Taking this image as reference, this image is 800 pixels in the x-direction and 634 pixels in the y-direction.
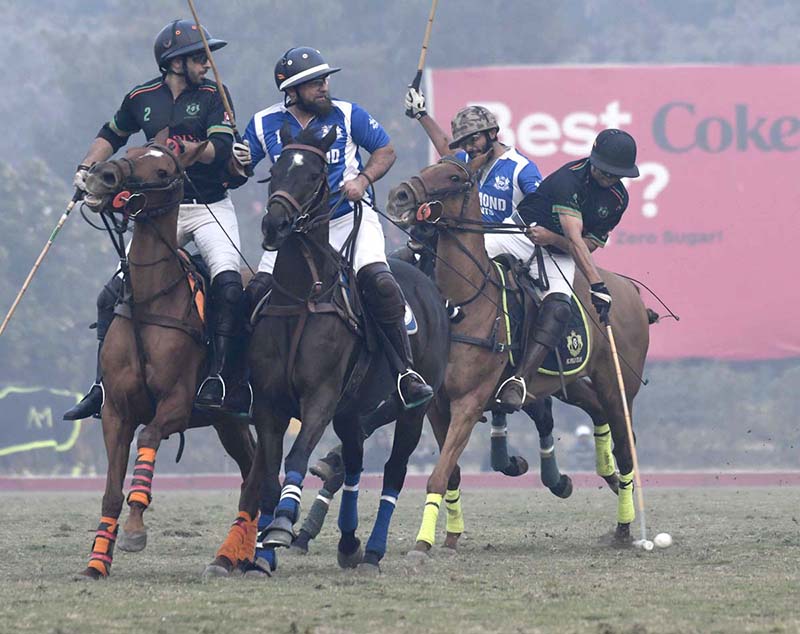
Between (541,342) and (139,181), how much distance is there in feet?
11.2

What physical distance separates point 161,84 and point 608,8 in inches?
2241

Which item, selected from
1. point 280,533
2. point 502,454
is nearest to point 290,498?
point 280,533

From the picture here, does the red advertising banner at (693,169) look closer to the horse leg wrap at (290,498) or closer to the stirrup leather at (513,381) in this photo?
the stirrup leather at (513,381)

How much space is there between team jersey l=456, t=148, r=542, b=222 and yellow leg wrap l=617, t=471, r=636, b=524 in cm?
185

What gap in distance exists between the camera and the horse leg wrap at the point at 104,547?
9.08 m

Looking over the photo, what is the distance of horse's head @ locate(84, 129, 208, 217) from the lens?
8.95 metres

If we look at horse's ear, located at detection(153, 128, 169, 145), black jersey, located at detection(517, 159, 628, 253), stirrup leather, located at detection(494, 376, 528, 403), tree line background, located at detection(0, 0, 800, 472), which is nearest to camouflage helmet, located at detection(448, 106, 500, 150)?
black jersey, located at detection(517, 159, 628, 253)

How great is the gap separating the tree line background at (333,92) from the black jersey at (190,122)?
687 inches

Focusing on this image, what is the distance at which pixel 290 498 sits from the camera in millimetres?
8875

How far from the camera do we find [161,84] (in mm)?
10078

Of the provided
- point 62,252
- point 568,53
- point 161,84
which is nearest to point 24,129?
point 568,53

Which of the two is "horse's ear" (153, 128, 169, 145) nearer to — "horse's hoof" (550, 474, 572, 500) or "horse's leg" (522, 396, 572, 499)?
"horse's leg" (522, 396, 572, 499)

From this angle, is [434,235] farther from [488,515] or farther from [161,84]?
[488,515]

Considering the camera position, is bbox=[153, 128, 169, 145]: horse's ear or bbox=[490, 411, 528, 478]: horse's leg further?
bbox=[490, 411, 528, 478]: horse's leg
